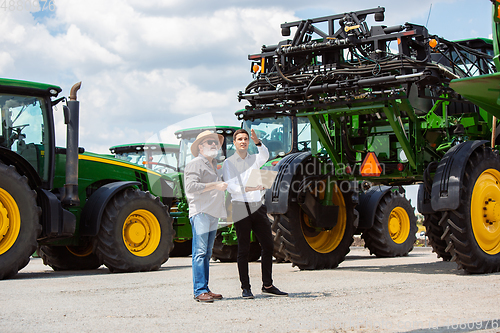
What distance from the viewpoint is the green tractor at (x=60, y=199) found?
7762 mm

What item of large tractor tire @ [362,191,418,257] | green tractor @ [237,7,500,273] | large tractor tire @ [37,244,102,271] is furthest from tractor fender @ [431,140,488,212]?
large tractor tire @ [37,244,102,271]

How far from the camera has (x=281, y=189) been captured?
8258 millimetres

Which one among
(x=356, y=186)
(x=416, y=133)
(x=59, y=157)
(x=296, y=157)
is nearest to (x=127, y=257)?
(x=59, y=157)

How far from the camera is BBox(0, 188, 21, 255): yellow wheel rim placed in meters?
7.63

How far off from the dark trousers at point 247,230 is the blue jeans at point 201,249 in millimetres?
296

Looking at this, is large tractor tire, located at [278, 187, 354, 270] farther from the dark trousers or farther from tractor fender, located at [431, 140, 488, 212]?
the dark trousers

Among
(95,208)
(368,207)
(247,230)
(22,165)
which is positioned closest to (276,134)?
(368,207)

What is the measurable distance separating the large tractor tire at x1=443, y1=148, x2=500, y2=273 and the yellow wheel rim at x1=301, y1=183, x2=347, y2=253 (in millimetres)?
2233

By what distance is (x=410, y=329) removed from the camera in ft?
12.7

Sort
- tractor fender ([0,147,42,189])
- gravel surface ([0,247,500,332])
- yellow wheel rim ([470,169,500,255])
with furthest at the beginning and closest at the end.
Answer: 1. tractor fender ([0,147,42,189])
2. yellow wheel rim ([470,169,500,255])
3. gravel surface ([0,247,500,332])

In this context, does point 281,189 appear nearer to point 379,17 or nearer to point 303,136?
point 379,17

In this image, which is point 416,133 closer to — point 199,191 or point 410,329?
point 199,191

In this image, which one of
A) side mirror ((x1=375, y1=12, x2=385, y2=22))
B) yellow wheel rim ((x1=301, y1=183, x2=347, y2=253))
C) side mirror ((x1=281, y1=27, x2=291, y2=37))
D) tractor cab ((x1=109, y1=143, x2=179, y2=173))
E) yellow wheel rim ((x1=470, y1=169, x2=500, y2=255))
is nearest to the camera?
yellow wheel rim ((x1=470, y1=169, x2=500, y2=255))

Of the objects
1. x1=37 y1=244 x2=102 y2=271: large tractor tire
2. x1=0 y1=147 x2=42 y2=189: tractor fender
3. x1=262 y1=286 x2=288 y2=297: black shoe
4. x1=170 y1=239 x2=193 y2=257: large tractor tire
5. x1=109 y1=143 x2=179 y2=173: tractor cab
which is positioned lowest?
x1=170 y1=239 x2=193 y2=257: large tractor tire
